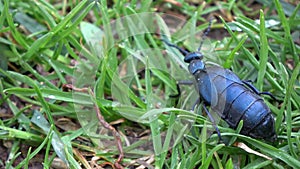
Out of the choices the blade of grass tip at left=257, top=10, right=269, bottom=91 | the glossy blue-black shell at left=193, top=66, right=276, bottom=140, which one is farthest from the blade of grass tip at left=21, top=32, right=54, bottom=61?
the blade of grass tip at left=257, top=10, right=269, bottom=91

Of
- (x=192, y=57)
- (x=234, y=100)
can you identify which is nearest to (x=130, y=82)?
(x=192, y=57)

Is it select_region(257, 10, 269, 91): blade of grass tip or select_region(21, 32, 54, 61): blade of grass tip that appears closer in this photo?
select_region(257, 10, 269, 91): blade of grass tip

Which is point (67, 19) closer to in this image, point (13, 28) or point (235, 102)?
point (13, 28)

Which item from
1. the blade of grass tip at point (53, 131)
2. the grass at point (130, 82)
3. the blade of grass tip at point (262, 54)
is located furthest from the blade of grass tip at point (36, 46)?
the blade of grass tip at point (262, 54)

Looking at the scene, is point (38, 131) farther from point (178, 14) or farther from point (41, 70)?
point (178, 14)

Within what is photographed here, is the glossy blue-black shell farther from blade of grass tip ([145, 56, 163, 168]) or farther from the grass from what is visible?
blade of grass tip ([145, 56, 163, 168])

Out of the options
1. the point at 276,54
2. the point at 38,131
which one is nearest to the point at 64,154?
the point at 38,131

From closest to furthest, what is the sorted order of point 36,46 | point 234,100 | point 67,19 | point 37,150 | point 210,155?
point 210,155 → point 37,150 → point 234,100 → point 67,19 → point 36,46
